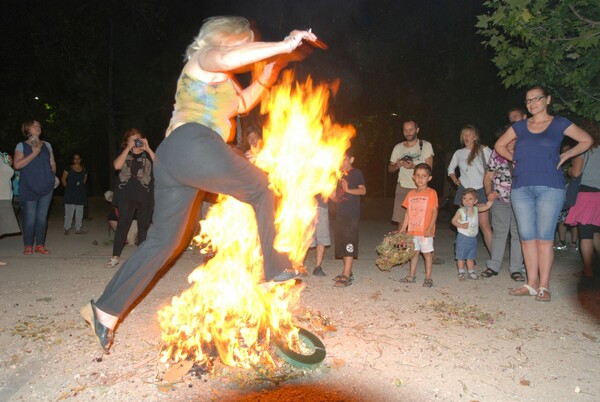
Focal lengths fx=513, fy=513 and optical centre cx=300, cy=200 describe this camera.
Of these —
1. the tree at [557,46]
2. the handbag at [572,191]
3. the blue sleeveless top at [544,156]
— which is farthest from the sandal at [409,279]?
the tree at [557,46]

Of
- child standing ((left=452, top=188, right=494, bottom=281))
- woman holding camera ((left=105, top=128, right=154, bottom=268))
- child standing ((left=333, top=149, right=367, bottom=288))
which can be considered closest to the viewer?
child standing ((left=333, top=149, right=367, bottom=288))

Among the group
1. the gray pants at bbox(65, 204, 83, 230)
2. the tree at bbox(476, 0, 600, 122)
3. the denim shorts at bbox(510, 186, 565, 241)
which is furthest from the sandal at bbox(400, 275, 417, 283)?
the gray pants at bbox(65, 204, 83, 230)

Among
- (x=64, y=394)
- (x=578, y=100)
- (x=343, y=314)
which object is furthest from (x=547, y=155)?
(x=64, y=394)

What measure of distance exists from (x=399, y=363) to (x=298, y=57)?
2.35 m

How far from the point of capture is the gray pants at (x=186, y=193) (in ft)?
10.6

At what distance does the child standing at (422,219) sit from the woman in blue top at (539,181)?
3.24 feet

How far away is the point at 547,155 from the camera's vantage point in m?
5.46

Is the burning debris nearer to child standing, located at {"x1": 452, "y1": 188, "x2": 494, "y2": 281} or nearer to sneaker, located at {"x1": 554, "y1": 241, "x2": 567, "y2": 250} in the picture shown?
child standing, located at {"x1": 452, "y1": 188, "x2": 494, "y2": 281}

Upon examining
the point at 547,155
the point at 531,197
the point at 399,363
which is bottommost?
the point at 399,363

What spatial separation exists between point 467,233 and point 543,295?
4.57 feet

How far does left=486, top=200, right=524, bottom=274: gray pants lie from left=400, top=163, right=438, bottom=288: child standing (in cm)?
100

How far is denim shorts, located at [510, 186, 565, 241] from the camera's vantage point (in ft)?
17.8

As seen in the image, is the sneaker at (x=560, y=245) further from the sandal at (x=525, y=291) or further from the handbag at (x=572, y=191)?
the sandal at (x=525, y=291)

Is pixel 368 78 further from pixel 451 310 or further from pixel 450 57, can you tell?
pixel 451 310
